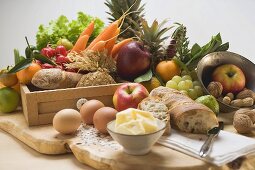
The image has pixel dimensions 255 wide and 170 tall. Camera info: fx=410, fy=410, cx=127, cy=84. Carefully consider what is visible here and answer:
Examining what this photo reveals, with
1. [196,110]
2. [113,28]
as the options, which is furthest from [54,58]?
[196,110]

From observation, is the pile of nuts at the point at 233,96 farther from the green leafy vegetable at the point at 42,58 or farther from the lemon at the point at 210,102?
the green leafy vegetable at the point at 42,58

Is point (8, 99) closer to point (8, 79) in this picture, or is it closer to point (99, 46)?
point (8, 79)

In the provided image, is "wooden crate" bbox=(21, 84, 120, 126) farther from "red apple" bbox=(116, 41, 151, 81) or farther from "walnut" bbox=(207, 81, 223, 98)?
"walnut" bbox=(207, 81, 223, 98)

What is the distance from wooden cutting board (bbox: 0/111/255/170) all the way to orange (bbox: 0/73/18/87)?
7.6 inches

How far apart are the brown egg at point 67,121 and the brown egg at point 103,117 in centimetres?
6

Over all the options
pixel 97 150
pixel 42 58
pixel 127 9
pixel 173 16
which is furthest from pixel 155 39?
pixel 173 16

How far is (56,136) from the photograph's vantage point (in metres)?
1.22

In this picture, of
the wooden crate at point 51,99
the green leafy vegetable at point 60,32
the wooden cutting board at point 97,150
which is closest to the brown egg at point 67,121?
the wooden cutting board at point 97,150

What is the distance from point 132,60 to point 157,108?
1.31 feet

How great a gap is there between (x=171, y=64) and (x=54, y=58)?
456 mm

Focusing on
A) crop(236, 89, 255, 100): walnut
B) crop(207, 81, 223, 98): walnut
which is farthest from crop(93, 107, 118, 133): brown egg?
crop(236, 89, 255, 100): walnut

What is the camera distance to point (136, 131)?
1015 millimetres

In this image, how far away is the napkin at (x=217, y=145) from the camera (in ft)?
3.38

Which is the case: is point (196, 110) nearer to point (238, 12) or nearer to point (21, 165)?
point (21, 165)
